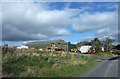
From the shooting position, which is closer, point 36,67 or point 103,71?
point 36,67

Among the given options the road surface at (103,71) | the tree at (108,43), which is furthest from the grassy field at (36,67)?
the tree at (108,43)

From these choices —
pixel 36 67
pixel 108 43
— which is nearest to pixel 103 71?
pixel 36 67

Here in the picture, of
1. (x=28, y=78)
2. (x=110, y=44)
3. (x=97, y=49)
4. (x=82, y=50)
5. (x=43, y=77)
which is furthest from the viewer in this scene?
(x=110, y=44)

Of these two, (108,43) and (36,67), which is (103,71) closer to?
(36,67)

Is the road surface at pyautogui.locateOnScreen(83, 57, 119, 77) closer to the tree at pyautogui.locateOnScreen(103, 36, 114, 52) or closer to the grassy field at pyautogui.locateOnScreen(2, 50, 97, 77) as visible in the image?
the grassy field at pyautogui.locateOnScreen(2, 50, 97, 77)

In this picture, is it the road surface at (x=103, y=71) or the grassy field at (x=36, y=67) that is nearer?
the grassy field at (x=36, y=67)

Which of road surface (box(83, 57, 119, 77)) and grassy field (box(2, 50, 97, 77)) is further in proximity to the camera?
road surface (box(83, 57, 119, 77))

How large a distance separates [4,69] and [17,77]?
3.57 meters

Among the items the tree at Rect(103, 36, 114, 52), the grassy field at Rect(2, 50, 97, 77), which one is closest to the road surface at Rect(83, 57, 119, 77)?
the grassy field at Rect(2, 50, 97, 77)

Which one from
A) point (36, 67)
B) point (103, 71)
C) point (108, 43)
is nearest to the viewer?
point (36, 67)

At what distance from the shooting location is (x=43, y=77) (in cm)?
1675

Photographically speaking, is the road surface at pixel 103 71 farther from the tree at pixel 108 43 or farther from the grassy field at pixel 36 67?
the tree at pixel 108 43

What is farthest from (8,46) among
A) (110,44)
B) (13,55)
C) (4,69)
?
(110,44)

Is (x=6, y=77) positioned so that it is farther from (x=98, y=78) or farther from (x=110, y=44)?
(x=110, y=44)
